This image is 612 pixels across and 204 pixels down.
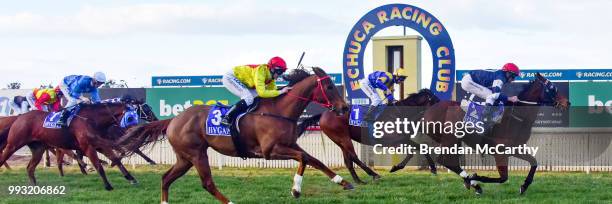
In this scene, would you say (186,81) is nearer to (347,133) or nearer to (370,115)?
(347,133)

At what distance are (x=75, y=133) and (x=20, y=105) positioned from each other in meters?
6.28

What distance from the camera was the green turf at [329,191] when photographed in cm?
1054

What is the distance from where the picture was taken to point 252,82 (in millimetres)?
10656

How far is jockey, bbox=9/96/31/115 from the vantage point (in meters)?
18.9

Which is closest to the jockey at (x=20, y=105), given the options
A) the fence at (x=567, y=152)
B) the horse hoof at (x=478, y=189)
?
the fence at (x=567, y=152)

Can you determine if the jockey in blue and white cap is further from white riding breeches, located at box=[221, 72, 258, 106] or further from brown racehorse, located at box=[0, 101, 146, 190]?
brown racehorse, located at box=[0, 101, 146, 190]

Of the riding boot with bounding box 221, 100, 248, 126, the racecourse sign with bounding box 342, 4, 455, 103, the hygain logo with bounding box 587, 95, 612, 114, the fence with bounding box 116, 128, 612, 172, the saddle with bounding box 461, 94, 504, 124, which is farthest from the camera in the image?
the hygain logo with bounding box 587, 95, 612, 114

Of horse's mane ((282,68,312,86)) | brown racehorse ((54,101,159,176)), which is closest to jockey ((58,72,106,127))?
brown racehorse ((54,101,159,176))

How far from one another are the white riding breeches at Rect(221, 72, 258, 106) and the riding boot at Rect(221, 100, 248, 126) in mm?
66

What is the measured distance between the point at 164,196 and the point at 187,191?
153 cm

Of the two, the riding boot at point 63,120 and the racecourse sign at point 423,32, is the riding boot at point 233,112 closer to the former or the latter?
the riding boot at point 63,120

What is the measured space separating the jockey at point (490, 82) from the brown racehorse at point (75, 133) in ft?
16.8

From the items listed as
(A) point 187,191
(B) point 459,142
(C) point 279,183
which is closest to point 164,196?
(A) point 187,191

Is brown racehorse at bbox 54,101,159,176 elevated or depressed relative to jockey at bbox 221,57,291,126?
depressed
